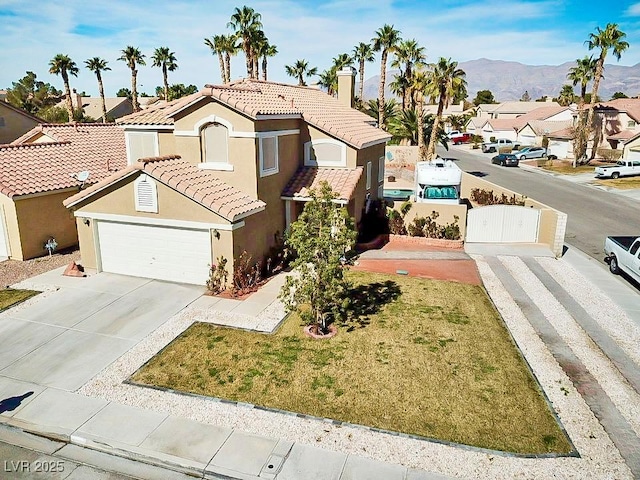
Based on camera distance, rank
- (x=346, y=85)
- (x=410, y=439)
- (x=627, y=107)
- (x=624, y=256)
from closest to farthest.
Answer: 1. (x=410, y=439)
2. (x=624, y=256)
3. (x=346, y=85)
4. (x=627, y=107)

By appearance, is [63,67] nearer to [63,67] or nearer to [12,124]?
[63,67]

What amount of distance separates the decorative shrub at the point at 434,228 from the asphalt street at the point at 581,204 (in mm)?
6068

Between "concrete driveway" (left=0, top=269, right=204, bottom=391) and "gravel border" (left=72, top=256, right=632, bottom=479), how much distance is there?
0.76m

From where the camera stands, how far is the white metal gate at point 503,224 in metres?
21.9

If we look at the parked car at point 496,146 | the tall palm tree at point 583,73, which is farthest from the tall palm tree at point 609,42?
the parked car at point 496,146

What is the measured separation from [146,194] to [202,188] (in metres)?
1.97

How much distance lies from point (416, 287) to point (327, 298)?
5208 millimetres

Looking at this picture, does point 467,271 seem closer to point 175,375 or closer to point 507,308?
point 507,308

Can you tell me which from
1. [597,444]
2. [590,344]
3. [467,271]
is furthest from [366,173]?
[597,444]

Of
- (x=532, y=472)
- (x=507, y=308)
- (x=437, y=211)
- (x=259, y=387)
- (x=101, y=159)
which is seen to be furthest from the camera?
(x=101, y=159)

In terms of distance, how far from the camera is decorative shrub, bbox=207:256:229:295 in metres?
15.9

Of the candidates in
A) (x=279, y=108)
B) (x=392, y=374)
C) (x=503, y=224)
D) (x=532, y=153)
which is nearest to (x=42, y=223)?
(x=279, y=108)

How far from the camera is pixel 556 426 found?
9.37 m

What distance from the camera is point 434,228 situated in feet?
72.6
